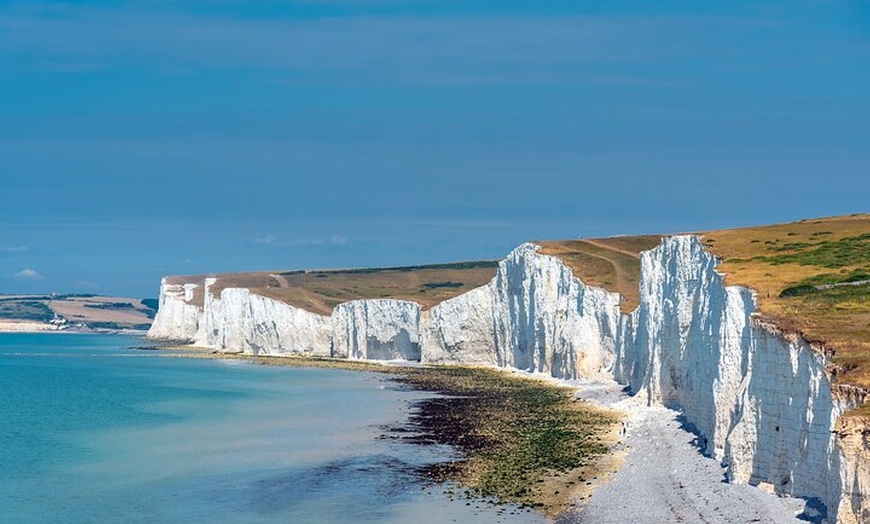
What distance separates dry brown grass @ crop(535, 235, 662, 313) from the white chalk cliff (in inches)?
44.1

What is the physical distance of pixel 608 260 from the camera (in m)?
86.5

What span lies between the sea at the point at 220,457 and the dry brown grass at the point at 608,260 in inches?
643

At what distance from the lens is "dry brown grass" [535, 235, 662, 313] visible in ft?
241

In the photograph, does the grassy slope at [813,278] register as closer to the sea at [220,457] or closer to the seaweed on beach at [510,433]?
the seaweed on beach at [510,433]

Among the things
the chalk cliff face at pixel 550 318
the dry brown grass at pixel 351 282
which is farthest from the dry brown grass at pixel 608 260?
the dry brown grass at pixel 351 282

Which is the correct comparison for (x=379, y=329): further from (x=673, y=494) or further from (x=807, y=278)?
(x=673, y=494)

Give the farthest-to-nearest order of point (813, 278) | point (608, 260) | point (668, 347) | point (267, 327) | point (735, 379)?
point (267, 327), point (608, 260), point (668, 347), point (813, 278), point (735, 379)

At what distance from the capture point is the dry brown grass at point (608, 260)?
73.6m

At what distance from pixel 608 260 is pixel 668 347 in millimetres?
40022

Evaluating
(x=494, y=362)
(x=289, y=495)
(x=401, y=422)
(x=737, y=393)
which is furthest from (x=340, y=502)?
(x=494, y=362)

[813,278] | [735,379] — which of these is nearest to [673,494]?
[735,379]

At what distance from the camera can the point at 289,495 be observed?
32.6m

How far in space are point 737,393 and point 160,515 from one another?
54.8 feet

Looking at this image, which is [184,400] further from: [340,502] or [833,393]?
[833,393]
